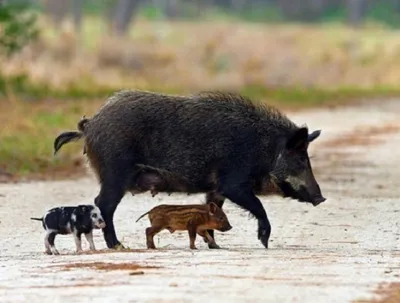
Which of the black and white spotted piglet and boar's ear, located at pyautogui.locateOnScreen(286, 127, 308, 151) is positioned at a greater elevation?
boar's ear, located at pyautogui.locateOnScreen(286, 127, 308, 151)

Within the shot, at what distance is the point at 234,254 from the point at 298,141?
2.04 metres

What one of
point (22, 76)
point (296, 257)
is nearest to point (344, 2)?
point (22, 76)

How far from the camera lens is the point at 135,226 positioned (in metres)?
14.5

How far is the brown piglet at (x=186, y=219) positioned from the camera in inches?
487

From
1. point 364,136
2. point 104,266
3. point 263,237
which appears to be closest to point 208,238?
point 263,237

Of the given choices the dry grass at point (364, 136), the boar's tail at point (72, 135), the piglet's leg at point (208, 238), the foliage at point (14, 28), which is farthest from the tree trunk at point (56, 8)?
the piglet's leg at point (208, 238)

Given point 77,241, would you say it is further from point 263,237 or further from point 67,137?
point 263,237

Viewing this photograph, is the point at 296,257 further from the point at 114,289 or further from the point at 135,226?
the point at 135,226

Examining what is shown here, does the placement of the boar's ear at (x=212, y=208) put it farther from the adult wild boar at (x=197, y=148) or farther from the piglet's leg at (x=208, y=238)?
the adult wild boar at (x=197, y=148)

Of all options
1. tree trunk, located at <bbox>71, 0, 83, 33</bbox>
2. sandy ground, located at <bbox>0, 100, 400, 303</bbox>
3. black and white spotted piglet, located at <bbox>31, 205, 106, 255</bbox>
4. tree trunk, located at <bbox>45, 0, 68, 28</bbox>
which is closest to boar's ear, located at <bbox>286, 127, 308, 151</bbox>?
sandy ground, located at <bbox>0, 100, 400, 303</bbox>

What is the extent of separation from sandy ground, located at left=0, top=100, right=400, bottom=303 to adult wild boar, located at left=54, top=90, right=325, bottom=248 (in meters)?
0.48

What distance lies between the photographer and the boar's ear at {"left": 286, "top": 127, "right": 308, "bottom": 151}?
43.5 ft

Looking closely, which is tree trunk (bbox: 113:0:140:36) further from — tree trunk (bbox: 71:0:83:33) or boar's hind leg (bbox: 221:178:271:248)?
boar's hind leg (bbox: 221:178:271:248)

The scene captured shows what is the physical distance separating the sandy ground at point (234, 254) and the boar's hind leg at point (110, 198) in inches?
10.5
